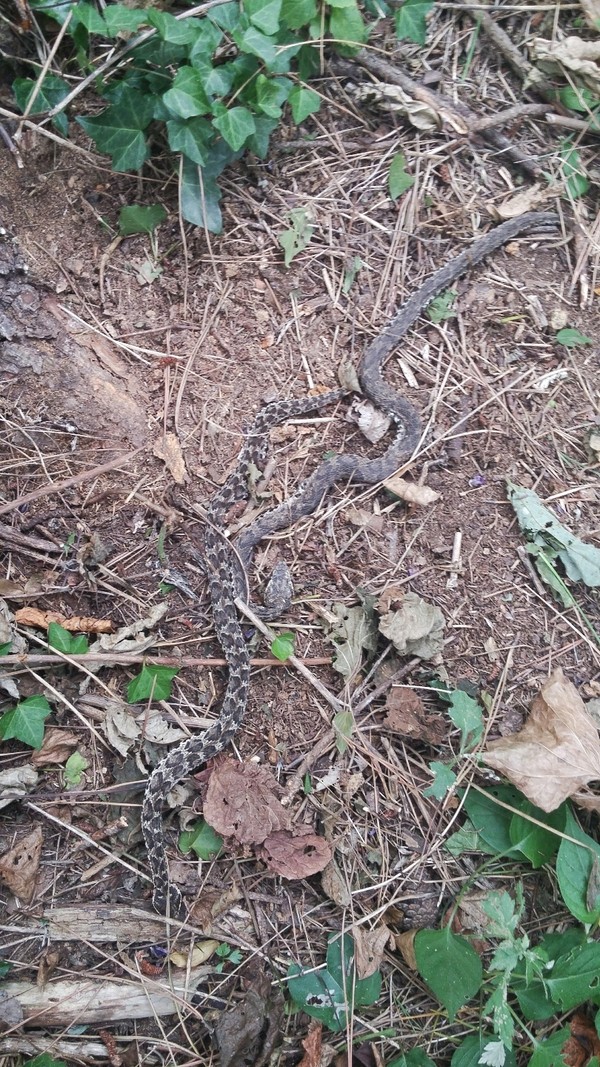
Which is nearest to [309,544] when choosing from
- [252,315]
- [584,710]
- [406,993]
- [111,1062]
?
[252,315]

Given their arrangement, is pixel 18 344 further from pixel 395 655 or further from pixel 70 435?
pixel 395 655

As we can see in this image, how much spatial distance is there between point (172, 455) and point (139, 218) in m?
1.28

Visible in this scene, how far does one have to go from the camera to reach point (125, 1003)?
288 cm

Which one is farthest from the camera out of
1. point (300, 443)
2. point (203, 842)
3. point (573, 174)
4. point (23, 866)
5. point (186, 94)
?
point (573, 174)

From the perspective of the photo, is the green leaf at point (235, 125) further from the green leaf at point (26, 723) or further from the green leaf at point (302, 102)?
the green leaf at point (26, 723)

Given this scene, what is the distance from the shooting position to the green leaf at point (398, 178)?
392 centimetres

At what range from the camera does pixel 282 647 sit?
3.26m

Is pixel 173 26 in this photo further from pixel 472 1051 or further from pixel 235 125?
pixel 472 1051

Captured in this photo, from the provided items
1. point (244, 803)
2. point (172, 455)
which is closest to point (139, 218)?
point (172, 455)

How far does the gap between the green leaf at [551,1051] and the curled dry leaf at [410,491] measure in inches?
94.4

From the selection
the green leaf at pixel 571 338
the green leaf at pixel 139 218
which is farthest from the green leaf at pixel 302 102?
the green leaf at pixel 571 338

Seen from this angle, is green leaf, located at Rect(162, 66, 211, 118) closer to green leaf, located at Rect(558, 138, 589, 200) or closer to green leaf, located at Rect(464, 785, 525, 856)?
green leaf, located at Rect(558, 138, 589, 200)

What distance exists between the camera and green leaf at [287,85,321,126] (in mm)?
3637

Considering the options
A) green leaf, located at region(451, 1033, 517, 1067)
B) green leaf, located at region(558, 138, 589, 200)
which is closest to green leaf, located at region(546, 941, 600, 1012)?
green leaf, located at region(451, 1033, 517, 1067)
